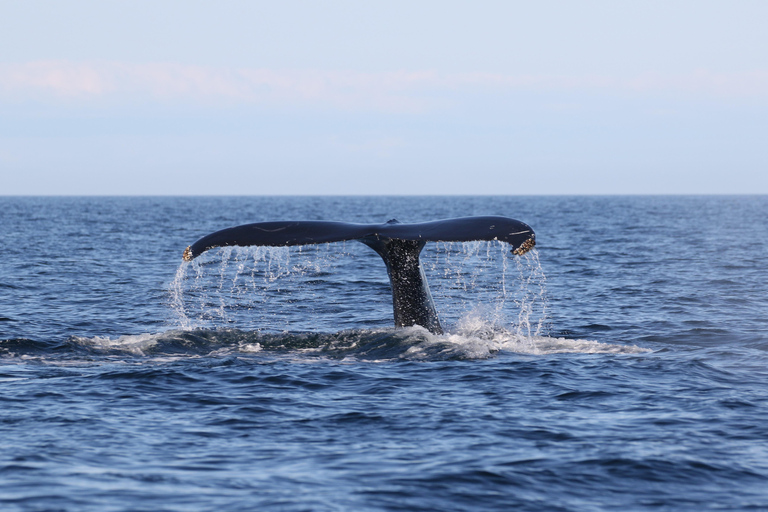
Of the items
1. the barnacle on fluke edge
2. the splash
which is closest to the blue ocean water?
the splash

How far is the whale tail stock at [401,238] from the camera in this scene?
410 inches

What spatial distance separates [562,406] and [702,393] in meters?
1.84

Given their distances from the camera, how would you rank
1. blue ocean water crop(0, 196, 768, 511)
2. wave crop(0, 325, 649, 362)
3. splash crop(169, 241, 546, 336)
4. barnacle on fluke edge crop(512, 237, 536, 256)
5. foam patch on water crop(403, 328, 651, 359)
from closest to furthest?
blue ocean water crop(0, 196, 768, 511) < barnacle on fluke edge crop(512, 237, 536, 256) < foam patch on water crop(403, 328, 651, 359) < wave crop(0, 325, 649, 362) < splash crop(169, 241, 546, 336)

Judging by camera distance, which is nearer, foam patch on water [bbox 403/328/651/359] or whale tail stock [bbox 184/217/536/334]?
whale tail stock [bbox 184/217/536/334]

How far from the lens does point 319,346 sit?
13648 millimetres

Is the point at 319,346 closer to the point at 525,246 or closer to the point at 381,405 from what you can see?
the point at 381,405

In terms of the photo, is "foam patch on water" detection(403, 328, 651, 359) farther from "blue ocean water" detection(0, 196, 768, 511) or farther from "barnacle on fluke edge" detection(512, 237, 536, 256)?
"barnacle on fluke edge" detection(512, 237, 536, 256)

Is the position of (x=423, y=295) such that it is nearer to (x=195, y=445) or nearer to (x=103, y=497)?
(x=195, y=445)

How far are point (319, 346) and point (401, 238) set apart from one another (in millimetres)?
2925

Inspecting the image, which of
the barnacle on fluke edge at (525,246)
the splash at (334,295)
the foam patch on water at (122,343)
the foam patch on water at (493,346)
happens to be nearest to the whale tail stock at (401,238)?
the barnacle on fluke edge at (525,246)

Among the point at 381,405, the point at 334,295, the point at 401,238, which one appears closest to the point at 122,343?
the point at 401,238

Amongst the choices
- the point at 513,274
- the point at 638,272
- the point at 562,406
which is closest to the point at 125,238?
the point at 513,274

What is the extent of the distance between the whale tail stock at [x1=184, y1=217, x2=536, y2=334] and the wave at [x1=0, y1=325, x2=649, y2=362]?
479 millimetres

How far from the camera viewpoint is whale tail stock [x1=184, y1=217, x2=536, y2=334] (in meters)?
10.4
